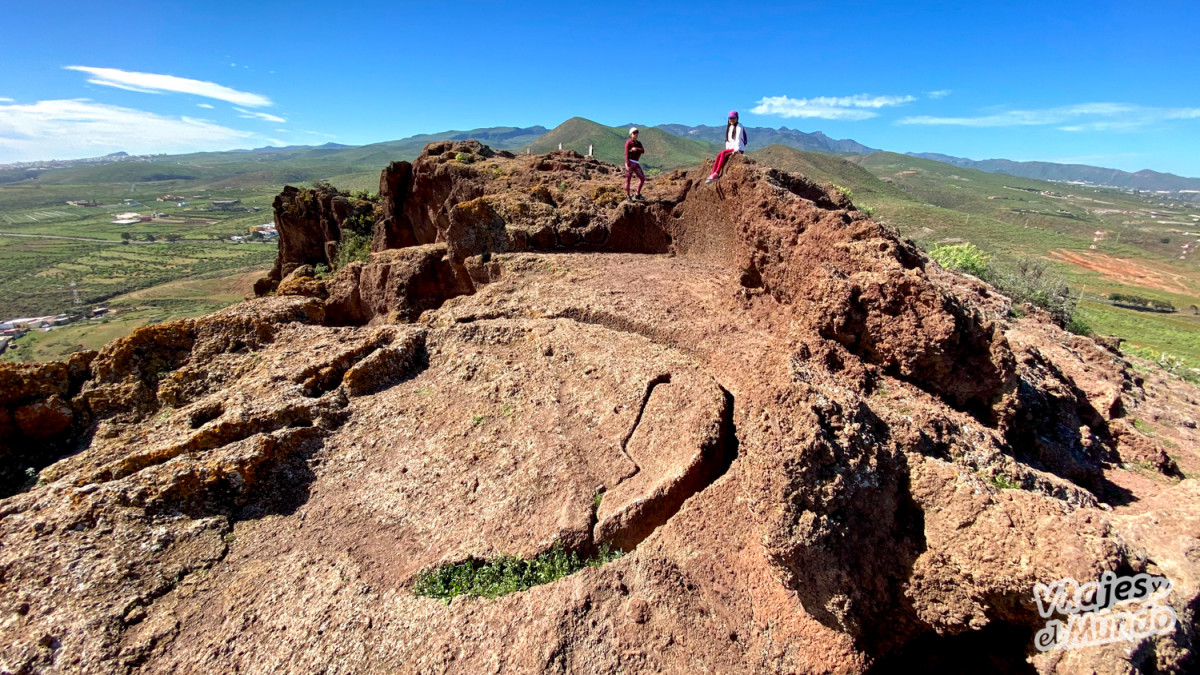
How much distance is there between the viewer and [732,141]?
14680 millimetres

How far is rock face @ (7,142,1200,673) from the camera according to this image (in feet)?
19.8

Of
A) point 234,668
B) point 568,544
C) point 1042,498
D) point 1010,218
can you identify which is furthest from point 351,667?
point 1010,218

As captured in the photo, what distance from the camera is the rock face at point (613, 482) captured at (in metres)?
6.04

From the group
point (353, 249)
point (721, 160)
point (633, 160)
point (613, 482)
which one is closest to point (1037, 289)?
point (721, 160)

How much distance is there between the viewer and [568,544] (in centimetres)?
741

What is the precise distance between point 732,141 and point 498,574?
12.8 metres

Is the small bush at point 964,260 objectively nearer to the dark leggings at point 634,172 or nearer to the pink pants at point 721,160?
the dark leggings at point 634,172

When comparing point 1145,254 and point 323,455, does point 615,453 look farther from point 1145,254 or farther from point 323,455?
point 1145,254

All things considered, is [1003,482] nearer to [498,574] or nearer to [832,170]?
[498,574]

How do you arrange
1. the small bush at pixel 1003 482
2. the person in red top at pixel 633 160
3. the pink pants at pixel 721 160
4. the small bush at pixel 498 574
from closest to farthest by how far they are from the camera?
the small bush at pixel 1003 482 → the small bush at pixel 498 574 → the pink pants at pixel 721 160 → the person in red top at pixel 633 160

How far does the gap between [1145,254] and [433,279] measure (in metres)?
180

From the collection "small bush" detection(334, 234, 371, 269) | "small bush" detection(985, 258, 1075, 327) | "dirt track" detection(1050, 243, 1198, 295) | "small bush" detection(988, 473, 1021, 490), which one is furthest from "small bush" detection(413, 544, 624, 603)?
"dirt track" detection(1050, 243, 1198, 295)

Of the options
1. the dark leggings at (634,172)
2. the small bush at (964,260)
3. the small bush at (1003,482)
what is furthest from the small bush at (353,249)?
the small bush at (964,260)

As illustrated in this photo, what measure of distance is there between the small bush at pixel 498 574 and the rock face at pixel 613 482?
199 millimetres
